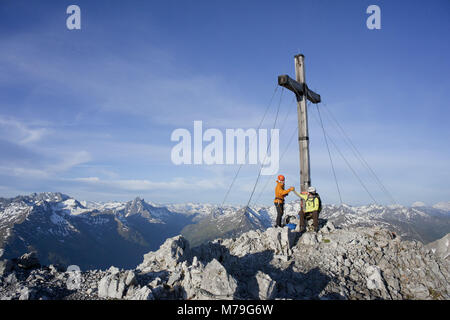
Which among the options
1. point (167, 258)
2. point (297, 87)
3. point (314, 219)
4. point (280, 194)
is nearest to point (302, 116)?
point (297, 87)

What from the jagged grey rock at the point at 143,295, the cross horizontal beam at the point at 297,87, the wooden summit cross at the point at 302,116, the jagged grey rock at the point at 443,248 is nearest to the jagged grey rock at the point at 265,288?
the jagged grey rock at the point at 143,295

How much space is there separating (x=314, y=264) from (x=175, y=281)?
6.05 m

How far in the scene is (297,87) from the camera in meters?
15.1

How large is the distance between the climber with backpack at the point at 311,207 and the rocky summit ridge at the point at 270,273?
89cm

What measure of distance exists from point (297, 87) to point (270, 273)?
1037 centimetres

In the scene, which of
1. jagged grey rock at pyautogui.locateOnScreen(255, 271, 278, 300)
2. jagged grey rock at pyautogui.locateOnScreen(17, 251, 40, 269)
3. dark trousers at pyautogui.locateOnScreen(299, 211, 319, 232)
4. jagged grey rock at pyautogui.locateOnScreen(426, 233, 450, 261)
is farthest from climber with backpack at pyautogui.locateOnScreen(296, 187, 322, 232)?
jagged grey rock at pyautogui.locateOnScreen(17, 251, 40, 269)

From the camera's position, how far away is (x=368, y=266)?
10500 mm

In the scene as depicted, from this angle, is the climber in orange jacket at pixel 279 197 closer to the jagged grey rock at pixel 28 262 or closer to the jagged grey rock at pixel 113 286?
the jagged grey rock at pixel 113 286

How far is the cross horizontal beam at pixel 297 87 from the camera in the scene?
45.9 feet

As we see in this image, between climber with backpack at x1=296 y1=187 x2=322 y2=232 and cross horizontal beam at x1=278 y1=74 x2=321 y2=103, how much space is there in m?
5.84

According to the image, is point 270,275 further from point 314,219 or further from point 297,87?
point 297,87

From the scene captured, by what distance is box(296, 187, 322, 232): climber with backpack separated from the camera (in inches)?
542

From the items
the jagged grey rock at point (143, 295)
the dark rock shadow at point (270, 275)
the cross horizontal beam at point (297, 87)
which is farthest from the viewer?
the cross horizontal beam at point (297, 87)
